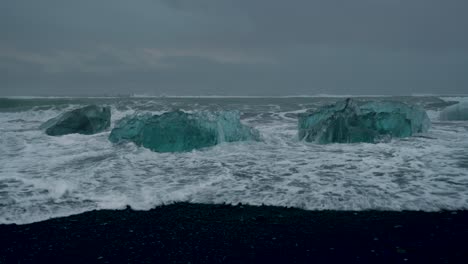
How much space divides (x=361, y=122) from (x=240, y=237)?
866 centimetres

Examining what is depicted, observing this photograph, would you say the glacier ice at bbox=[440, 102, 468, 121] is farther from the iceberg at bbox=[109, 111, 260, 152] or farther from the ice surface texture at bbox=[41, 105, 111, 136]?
the ice surface texture at bbox=[41, 105, 111, 136]

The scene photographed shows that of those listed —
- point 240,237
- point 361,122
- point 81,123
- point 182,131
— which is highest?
point 361,122

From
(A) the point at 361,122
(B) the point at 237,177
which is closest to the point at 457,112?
(A) the point at 361,122

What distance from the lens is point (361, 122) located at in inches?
462

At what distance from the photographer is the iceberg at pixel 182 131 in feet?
33.2

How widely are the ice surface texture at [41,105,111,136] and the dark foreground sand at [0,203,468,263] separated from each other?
384 inches

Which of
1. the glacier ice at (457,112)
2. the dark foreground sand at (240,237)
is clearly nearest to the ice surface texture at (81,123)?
the dark foreground sand at (240,237)

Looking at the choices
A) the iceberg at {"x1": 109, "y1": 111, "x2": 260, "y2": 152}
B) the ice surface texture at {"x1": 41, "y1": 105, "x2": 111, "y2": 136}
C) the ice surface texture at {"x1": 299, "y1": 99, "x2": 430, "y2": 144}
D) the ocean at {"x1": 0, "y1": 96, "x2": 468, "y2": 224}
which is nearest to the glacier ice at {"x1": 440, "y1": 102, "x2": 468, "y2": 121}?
the ice surface texture at {"x1": 299, "y1": 99, "x2": 430, "y2": 144}

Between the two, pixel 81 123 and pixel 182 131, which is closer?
pixel 182 131

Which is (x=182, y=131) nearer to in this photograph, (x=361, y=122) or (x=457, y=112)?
(x=361, y=122)

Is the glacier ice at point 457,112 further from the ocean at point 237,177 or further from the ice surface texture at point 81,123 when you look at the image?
the ice surface texture at point 81,123

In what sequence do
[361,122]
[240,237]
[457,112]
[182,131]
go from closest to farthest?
1. [240,237]
2. [182,131]
3. [361,122]
4. [457,112]

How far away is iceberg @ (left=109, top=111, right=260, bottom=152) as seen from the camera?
33.2ft

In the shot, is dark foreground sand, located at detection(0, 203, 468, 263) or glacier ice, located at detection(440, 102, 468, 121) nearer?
dark foreground sand, located at detection(0, 203, 468, 263)
